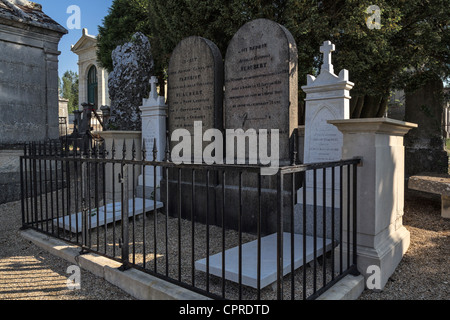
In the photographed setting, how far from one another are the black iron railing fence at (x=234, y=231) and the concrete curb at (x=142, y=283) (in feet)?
0.22

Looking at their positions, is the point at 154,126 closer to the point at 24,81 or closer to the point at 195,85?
the point at 195,85

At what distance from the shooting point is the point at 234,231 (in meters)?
4.76

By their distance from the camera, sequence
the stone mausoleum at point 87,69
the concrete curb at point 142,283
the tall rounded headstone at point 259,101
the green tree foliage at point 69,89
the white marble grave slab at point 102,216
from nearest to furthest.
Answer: the concrete curb at point 142,283, the white marble grave slab at point 102,216, the tall rounded headstone at point 259,101, the stone mausoleum at point 87,69, the green tree foliage at point 69,89

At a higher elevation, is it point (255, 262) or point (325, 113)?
point (325, 113)

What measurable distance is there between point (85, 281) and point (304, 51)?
5886 mm

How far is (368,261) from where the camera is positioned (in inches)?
113

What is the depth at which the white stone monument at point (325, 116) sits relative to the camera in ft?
14.0

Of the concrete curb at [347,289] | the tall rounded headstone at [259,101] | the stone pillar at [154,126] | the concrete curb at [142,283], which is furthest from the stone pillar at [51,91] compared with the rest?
the concrete curb at [347,289]

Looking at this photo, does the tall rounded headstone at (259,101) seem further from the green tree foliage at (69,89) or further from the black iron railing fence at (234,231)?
the green tree foliage at (69,89)

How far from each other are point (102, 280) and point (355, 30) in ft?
19.7

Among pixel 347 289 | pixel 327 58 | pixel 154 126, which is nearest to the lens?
pixel 347 289

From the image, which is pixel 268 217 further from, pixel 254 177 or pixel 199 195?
pixel 199 195

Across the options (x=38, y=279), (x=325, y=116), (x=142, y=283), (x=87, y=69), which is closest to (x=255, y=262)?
(x=142, y=283)

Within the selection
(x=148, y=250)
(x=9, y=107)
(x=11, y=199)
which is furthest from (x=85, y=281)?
(x=9, y=107)
